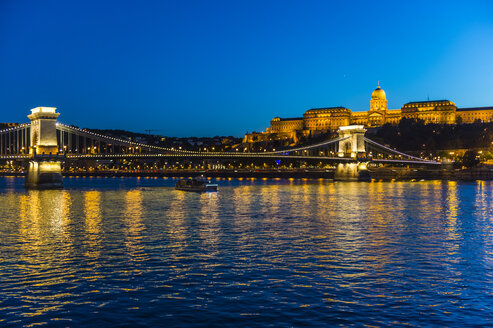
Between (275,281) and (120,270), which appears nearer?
(275,281)

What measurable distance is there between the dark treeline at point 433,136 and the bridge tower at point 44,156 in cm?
10615

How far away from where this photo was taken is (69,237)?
896 inches

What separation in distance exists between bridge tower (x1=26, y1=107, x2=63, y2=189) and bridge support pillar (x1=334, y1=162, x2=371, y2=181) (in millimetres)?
43690

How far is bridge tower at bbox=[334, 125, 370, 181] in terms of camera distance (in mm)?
87875

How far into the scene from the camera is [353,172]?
289 ft

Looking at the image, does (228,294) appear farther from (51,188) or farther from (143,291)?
(51,188)

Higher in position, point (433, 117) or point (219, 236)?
point (433, 117)

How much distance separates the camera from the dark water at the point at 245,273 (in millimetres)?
11461

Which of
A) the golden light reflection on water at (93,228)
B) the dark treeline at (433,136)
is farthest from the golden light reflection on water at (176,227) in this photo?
the dark treeline at (433,136)

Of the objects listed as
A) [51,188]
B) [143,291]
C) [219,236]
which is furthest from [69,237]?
[51,188]

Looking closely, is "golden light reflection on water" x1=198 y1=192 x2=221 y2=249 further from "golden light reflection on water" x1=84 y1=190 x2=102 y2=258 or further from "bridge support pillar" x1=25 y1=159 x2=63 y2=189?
"bridge support pillar" x1=25 y1=159 x2=63 y2=189

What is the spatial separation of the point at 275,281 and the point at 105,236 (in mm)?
10706

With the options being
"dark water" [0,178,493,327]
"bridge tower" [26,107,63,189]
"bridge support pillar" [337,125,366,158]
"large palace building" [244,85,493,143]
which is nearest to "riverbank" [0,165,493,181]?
"bridge support pillar" [337,125,366,158]

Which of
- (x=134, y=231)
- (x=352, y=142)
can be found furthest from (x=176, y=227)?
(x=352, y=142)
